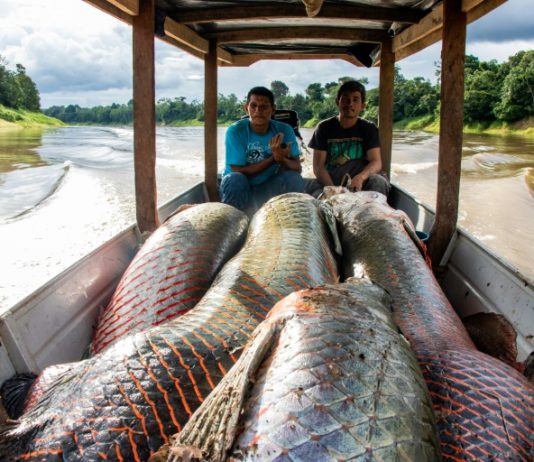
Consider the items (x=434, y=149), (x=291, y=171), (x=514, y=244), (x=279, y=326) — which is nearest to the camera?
(x=279, y=326)

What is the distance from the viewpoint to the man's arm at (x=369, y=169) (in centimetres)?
493

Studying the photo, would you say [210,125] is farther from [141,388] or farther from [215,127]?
[141,388]

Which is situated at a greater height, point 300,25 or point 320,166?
point 300,25

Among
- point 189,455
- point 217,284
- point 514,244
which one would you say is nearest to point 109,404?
point 189,455

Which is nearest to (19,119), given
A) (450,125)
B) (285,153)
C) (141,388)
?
(285,153)

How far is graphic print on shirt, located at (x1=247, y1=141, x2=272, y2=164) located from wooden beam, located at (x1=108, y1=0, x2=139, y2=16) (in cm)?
180

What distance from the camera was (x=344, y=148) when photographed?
5.50m

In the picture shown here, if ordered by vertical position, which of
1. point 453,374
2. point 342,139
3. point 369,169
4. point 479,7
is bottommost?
point 453,374

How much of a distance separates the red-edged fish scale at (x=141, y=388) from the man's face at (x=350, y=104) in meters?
3.60

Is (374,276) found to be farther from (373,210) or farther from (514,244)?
(514,244)

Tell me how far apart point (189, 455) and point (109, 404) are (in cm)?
42

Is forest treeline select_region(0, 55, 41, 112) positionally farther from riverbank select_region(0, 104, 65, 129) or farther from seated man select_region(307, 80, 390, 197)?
seated man select_region(307, 80, 390, 197)

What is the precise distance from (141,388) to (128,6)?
3.25 m

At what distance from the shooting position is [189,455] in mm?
1048
